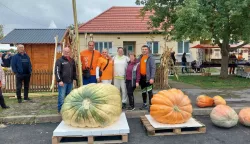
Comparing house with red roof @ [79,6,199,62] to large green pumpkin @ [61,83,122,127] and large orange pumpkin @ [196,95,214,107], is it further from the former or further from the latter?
large green pumpkin @ [61,83,122,127]

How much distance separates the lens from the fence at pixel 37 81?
382 inches

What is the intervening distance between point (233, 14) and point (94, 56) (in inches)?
265

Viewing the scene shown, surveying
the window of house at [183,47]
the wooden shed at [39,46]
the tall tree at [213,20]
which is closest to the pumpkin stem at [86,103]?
the wooden shed at [39,46]

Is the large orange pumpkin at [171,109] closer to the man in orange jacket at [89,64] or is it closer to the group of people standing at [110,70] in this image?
the group of people standing at [110,70]

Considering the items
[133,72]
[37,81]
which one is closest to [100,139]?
[133,72]

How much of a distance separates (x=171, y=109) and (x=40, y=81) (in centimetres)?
667

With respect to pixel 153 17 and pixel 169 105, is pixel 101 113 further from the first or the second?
pixel 153 17

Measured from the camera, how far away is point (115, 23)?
2373 centimetres

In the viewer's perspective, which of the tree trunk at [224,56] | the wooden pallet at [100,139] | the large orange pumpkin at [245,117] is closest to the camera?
the wooden pallet at [100,139]

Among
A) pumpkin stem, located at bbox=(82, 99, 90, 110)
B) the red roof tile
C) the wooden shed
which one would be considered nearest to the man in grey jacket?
pumpkin stem, located at bbox=(82, 99, 90, 110)

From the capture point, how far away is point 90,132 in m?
4.68

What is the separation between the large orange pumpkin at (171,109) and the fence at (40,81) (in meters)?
4.88

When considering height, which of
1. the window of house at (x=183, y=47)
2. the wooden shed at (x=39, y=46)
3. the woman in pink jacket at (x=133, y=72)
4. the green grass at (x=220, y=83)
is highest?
the window of house at (x=183, y=47)

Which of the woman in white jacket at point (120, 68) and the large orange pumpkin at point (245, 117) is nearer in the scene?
the large orange pumpkin at point (245, 117)
